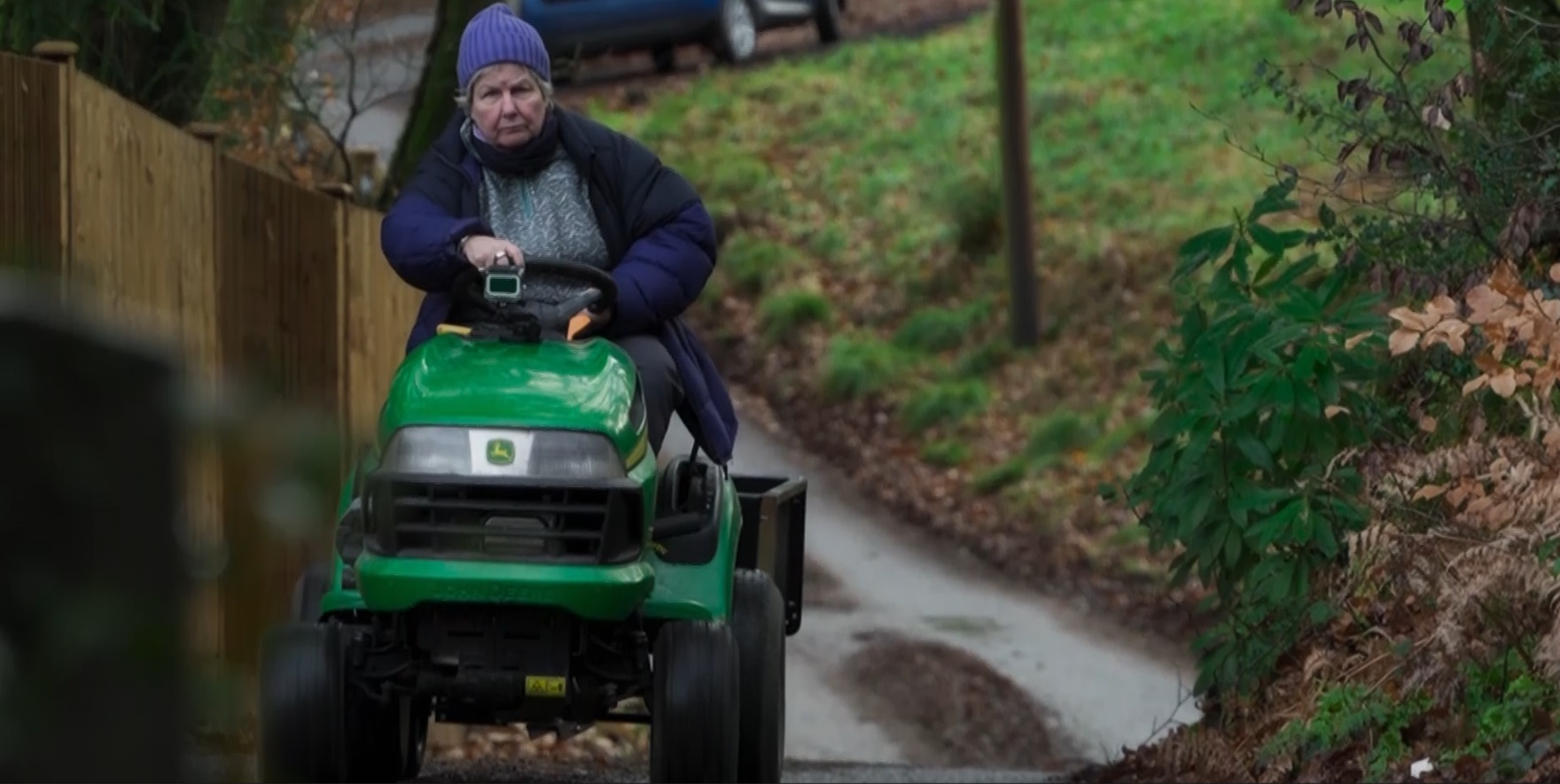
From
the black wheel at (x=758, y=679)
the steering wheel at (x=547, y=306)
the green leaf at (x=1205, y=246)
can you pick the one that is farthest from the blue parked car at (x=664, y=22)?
the steering wheel at (x=547, y=306)

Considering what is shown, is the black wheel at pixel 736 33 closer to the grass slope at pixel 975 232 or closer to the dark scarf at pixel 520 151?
the grass slope at pixel 975 232

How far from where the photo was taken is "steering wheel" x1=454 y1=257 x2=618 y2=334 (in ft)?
20.5

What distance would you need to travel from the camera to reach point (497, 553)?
580 cm

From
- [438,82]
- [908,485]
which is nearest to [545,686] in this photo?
[438,82]

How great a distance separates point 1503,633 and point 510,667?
3016 millimetres

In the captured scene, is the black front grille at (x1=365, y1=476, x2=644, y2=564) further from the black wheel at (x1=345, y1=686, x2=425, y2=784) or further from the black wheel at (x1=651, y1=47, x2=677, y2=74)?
the black wheel at (x1=651, y1=47, x2=677, y2=74)

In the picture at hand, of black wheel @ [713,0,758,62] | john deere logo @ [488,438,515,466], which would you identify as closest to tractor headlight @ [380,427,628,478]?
john deere logo @ [488,438,515,466]

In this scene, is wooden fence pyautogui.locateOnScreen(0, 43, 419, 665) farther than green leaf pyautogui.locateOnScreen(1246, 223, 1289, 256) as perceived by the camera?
No

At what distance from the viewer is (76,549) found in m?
1.79

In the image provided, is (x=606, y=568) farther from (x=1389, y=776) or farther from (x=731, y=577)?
(x=1389, y=776)

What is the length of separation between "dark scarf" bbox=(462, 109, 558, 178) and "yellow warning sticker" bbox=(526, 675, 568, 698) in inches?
55.9

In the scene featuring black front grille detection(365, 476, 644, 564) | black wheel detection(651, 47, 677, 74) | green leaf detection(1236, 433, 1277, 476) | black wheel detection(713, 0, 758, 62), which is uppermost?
black wheel detection(713, 0, 758, 62)

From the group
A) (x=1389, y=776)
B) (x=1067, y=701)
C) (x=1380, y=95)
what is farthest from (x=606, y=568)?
(x=1067, y=701)

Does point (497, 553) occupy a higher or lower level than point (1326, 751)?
higher
